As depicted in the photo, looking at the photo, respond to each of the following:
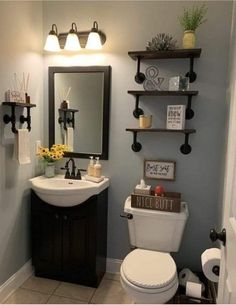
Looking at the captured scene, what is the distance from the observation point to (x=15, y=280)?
2164mm

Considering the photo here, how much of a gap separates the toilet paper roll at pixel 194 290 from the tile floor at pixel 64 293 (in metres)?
0.48

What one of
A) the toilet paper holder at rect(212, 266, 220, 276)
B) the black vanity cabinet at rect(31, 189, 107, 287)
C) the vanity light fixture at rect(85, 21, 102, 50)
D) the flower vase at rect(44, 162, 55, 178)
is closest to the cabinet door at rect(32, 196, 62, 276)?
the black vanity cabinet at rect(31, 189, 107, 287)

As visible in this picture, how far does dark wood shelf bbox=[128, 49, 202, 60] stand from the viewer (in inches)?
75.8

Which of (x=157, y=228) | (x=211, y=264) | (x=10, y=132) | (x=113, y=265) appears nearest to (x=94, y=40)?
(x=10, y=132)

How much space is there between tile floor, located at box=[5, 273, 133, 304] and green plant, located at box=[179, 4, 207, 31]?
217cm

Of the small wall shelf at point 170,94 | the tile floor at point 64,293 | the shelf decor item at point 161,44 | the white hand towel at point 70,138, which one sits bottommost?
the tile floor at point 64,293

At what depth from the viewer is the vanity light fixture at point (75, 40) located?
7.07 feet

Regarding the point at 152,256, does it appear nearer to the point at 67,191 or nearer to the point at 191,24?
the point at 67,191

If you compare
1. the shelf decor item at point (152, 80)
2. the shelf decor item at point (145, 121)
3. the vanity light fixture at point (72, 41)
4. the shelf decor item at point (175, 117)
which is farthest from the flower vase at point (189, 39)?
the vanity light fixture at point (72, 41)

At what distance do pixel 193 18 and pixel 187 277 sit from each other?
1986 mm

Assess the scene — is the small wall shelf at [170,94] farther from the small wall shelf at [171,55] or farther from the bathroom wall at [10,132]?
the bathroom wall at [10,132]

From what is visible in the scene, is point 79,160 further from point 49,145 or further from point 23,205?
point 23,205

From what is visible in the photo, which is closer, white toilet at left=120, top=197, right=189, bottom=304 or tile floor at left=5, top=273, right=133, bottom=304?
white toilet at left=120, top=197, right=189, bottom=304

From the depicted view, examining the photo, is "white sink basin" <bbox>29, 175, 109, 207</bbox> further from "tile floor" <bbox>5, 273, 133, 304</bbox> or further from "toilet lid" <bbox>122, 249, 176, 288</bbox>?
"tile floor" <bbox>5, 273, 133, 304</bbox>
